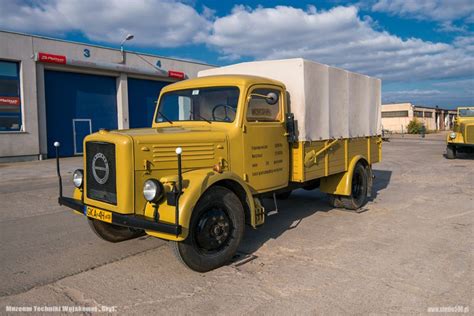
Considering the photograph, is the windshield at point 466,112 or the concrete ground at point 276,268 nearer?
the concrete ground at point 276,268

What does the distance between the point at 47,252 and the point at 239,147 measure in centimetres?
278

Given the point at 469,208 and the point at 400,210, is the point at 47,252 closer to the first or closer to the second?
the point at 400,210

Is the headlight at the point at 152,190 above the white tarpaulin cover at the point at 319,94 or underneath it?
underneath

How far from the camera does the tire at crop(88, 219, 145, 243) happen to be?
5.10 m

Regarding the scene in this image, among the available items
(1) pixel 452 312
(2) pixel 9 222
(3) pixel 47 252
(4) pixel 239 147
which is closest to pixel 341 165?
(4) pixel 239 147

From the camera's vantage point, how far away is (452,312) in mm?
3363

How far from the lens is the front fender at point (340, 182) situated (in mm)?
7148

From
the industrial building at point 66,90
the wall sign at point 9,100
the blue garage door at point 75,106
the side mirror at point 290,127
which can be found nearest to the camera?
the side mirror at point 290,127

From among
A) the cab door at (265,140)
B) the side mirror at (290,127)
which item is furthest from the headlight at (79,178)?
the side mirror at (290,127)

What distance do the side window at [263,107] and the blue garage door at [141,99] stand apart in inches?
703

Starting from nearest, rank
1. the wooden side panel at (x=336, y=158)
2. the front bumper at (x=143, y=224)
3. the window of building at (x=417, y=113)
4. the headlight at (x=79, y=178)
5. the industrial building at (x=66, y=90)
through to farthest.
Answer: the front bumper at (x=143, y=224) < the headlight at (x=79, y=178) < the wooden side panel at (x=336, y=158) < the industrial building at (x=66, y=90) < the window of building at (x=417, y=113)

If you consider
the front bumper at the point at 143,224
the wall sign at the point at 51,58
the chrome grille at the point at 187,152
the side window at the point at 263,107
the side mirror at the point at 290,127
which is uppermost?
the wall sign at the point at 51,58

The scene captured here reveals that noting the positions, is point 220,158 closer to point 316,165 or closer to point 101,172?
point 101,172

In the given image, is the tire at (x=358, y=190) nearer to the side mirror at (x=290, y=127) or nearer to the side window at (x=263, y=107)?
the side mirror at (x=290, y=127)
